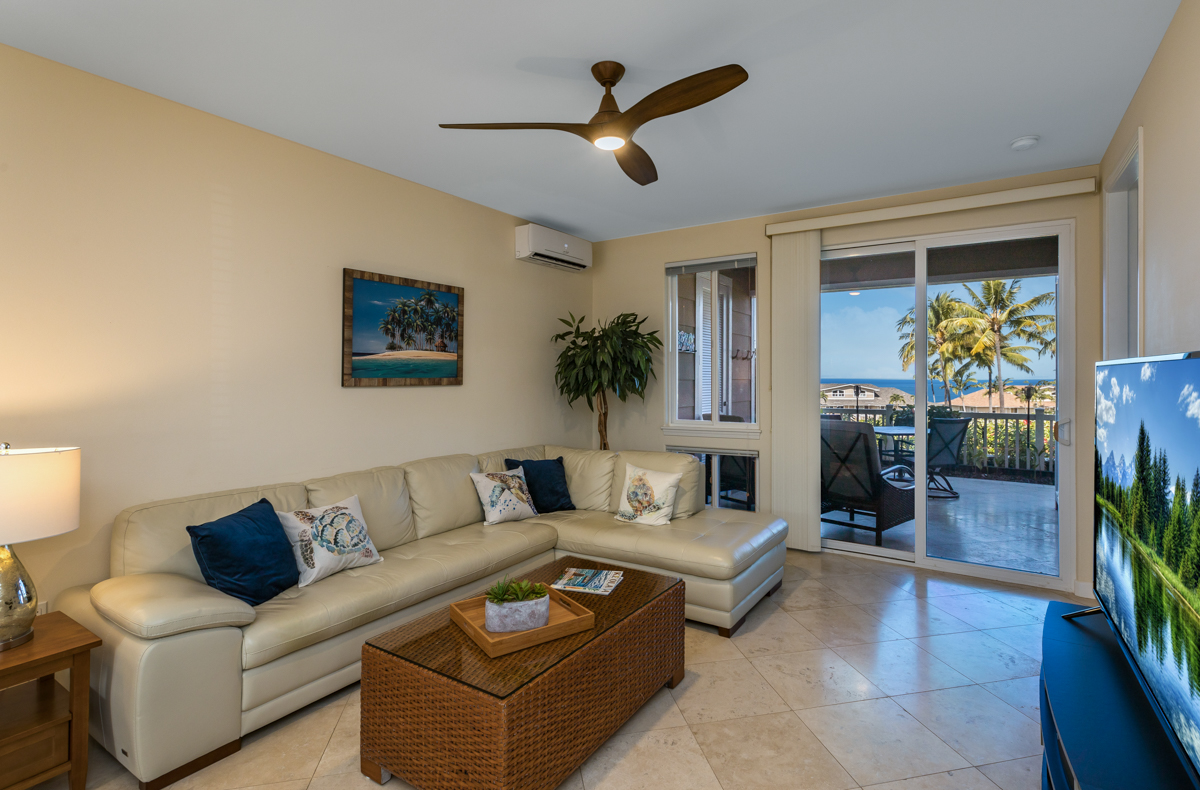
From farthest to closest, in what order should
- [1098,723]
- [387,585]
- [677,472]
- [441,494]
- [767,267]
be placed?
[767,267] → [677,472] → [441,494] → [387,585] → [1098,723]

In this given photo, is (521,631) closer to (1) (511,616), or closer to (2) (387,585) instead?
(1) (511,616)

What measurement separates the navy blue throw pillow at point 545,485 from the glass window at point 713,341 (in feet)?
4.53

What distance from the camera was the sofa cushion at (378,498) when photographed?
307cm

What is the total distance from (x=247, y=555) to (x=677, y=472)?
2.48 metres

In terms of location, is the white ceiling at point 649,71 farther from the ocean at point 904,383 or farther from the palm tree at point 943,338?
the ocean at point 904,383

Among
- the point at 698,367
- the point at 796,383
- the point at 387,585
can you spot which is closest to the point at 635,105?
Result: the point at 387,585

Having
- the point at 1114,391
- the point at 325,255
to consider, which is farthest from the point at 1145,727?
the point at 325,255

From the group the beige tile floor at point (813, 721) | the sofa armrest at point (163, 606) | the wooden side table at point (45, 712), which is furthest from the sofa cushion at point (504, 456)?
the wooden side table at point (45, 712)

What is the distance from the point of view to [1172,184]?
211 cm

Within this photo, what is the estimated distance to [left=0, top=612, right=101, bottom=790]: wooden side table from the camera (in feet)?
5.75

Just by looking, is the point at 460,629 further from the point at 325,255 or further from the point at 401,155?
the point at 401,155

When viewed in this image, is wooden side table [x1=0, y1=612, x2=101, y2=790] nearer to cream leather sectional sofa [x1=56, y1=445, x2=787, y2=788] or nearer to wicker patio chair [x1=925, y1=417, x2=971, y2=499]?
cream leather sectional sofa [x1=56, y1=445, x2=787, y2=788]

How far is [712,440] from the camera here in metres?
4.92

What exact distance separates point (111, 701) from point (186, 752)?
0.30 meters
